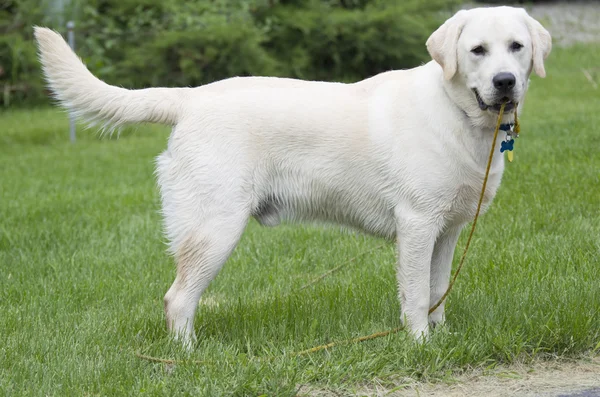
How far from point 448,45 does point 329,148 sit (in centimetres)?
71

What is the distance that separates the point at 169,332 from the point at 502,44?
1.97 metres

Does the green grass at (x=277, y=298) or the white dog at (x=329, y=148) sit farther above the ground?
the white dog at (x=329, y=148)

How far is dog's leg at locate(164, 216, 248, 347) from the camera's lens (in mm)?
3760

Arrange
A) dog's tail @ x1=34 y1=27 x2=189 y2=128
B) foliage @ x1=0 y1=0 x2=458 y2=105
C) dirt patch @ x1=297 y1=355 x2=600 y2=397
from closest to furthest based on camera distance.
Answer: dirt patch @ x1=297 y1=355 x2=600 y2=397 < dog's tail @ x1=34 y1=27 x2=189 y2=128 < foliage @ x1=0 y1=0 x2=458 y2=105

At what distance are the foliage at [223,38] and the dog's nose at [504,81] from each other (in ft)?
30.7

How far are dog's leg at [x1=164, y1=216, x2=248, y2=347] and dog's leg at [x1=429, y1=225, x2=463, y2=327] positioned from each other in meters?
0.99

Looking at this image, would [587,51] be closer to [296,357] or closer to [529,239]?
[529,239]

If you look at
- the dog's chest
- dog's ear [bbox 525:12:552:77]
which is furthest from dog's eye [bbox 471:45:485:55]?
the dog's chest

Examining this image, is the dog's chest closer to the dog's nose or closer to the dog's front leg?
the dog's front leg

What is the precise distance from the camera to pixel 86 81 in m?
3.91

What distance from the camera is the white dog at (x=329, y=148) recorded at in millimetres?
3689

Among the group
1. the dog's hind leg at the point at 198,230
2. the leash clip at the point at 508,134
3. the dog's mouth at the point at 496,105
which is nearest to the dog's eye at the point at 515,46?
the dog's mouth at the point at 496,105

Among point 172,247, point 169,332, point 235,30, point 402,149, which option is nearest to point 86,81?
point 172,247

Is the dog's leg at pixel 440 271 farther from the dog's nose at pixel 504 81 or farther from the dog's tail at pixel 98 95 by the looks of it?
the dog's tail at pixel 98 95
